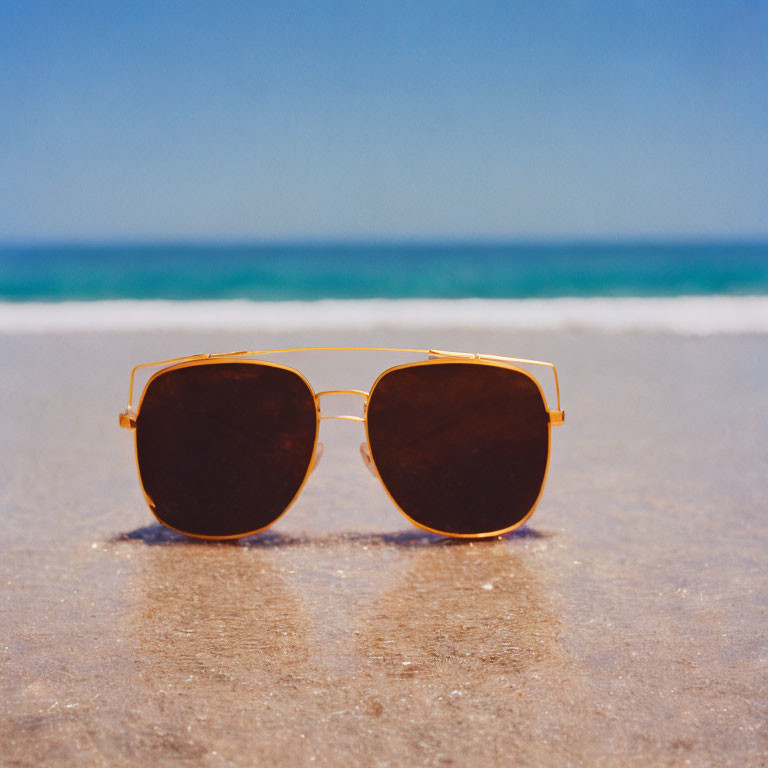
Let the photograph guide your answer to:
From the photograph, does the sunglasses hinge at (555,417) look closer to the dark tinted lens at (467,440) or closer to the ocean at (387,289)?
the dark tinted lens at (467,440)

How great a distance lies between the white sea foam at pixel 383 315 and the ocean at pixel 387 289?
16 mm

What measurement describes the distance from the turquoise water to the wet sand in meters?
6.24

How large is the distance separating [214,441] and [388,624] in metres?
0.34

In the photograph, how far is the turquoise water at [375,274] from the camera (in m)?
7.86

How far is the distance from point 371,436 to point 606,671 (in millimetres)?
428

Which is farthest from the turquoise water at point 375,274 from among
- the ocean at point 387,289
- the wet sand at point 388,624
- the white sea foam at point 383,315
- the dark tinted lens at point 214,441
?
the dark tinted lens at point 214,441

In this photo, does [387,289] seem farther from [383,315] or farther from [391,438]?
[391,438]

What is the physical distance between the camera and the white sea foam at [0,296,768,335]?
3691 millimetres

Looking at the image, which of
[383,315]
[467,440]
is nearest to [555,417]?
[467,440]

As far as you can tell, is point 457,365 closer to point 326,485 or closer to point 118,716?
point 326,485

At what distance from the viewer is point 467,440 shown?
3.14ft

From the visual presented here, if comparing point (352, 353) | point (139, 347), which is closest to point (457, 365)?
point (352, 353)

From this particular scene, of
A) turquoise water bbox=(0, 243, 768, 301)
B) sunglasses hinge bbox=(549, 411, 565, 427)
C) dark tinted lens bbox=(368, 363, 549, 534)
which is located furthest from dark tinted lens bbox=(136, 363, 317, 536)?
turquoise water bbox=(0, 243, 768, 301)

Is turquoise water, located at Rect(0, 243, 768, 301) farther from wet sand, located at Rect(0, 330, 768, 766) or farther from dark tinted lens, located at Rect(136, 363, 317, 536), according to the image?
dark tinted lens, located at Rect(136, 363, 317, 536)
